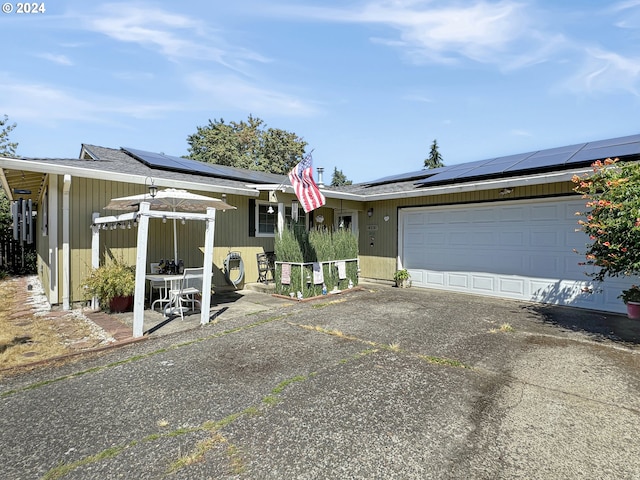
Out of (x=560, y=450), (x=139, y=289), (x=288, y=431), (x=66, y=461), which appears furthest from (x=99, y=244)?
(x=560, y=450)

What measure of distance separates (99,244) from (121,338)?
2952mm

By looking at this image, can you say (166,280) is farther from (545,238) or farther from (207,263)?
(545,238)

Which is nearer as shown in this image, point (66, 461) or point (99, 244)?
point (66, 461)

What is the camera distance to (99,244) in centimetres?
660

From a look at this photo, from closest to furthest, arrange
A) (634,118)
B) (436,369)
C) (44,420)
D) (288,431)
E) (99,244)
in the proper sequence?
(288,431)
(44,420)
(436,369)
(99,244)
(634,118)

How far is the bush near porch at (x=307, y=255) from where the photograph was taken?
738 centimetres

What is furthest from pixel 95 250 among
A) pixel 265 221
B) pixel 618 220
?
pixel 618 220

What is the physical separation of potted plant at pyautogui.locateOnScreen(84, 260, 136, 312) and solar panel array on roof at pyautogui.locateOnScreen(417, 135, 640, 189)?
732 cm

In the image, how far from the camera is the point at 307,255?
7527mm

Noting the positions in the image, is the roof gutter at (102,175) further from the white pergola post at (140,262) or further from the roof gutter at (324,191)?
the white pergola post at (140,262)

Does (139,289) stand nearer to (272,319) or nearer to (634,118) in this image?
(272,319)

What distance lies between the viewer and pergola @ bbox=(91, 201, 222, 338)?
445 cm

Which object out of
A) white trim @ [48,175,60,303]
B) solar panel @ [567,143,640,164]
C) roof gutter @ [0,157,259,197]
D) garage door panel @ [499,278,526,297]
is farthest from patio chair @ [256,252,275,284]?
solar panel @ [567,143,640,164]

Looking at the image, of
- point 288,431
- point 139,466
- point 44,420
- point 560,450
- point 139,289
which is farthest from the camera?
point 139,289
